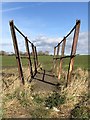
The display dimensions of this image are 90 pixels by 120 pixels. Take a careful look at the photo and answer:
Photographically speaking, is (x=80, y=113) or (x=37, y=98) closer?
(x=80, y=113)

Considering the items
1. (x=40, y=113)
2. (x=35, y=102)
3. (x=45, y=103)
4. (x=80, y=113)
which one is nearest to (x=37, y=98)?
(x=35, y=102)

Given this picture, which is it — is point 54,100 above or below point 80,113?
above

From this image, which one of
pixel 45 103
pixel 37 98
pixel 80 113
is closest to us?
pixel 80 113

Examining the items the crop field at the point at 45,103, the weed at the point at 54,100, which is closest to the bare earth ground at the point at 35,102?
the crop field at the point at 45,103

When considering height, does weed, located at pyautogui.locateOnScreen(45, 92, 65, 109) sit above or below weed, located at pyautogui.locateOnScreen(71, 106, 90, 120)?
above

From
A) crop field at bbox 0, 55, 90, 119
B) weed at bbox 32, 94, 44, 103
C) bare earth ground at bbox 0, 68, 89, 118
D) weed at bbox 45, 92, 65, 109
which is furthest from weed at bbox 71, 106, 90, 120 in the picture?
weed at bbox 32, 94, 44, 103

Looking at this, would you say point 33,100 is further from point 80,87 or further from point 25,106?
point 80,87

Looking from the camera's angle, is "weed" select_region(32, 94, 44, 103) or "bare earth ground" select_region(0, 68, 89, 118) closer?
"bare earth ground" select_region(0, 68, 89, 118)

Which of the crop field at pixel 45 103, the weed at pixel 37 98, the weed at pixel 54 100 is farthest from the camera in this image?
the weed at pixel 37 98

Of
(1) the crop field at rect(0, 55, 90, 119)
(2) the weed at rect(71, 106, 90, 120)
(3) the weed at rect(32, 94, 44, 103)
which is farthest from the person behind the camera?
(3) the weed at rect(32, 94, 44, 103)

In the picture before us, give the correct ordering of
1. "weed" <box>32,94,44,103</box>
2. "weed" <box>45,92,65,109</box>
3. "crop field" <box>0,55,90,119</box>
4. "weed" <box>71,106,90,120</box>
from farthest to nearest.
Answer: "weed" <box>32,94,44,103</box> < "weed" <box>45,92,65,109</box> < "crop field" <box>0,55,90,119</box> < "weed" <box>71,106,90,120</box>

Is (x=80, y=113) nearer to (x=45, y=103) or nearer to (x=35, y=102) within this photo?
(x=45, y=103)

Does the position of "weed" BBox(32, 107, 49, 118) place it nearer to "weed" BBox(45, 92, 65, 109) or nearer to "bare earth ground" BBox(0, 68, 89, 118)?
"bare earth ground" BBox(0, 68, 89, 118)

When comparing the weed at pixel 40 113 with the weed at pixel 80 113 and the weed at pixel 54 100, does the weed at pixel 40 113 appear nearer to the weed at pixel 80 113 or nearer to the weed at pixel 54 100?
the weed at pixel 54 100
